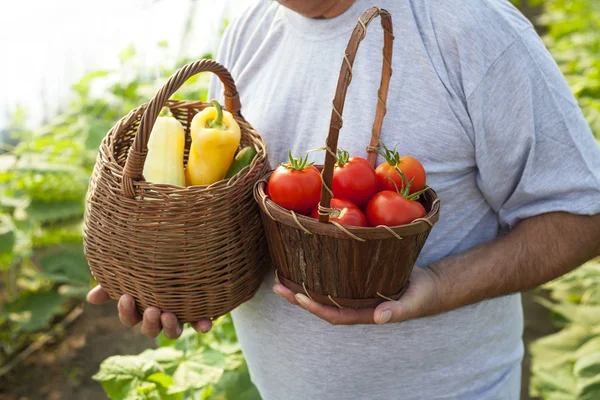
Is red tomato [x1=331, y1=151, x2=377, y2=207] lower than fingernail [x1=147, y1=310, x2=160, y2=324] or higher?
higher

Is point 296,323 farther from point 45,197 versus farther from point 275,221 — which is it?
point 45,197

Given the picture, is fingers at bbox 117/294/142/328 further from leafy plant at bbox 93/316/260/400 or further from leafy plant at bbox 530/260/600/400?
leafy plant at bbox 530/260/600/400

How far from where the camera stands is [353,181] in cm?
123

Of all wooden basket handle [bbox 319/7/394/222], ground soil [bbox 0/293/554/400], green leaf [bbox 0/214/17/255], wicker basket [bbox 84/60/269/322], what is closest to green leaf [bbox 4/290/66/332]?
ground soil [bbox 0/293/554/400]

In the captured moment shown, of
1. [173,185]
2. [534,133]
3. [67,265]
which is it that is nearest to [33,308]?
[67,265]

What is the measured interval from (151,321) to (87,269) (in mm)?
2337

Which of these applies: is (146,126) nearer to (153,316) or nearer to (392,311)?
(153,316)

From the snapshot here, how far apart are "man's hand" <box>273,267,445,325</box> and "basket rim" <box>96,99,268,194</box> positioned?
0.25 metres

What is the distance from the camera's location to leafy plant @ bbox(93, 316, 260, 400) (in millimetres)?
1885

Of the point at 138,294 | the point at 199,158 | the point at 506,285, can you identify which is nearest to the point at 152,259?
the point at 138,294

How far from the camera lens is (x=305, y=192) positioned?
1.19m

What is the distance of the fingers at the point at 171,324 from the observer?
1.40m

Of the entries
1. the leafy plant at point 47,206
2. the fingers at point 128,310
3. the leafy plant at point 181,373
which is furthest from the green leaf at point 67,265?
the fingers at point 128,310

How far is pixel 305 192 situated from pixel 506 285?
0.54m
